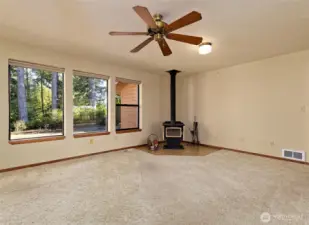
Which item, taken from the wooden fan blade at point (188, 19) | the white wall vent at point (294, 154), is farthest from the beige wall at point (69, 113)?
the white wall vent at point (294, 154)

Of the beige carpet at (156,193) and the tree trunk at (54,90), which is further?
the tree trunk at (54,90)

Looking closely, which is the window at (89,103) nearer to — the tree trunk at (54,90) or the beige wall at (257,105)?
the tree trunk at (54,90)

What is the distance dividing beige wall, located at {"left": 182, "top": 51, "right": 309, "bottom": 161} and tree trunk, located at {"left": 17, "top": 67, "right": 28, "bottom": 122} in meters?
4.61

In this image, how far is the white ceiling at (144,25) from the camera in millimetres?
2213

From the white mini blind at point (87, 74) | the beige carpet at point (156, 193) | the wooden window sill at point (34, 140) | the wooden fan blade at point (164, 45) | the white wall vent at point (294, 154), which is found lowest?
the beige carpet at point (156, 193)

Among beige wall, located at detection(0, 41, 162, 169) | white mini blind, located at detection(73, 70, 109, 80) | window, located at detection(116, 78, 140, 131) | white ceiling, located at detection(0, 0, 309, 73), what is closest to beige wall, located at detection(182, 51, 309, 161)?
white ceiling, located at detection(0, 0, 309, 73)

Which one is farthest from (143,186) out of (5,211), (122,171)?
(5,211)

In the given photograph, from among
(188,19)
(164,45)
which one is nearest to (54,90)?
(164,45)

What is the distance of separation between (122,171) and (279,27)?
344cm

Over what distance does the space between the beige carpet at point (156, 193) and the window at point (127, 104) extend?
67.3 inches

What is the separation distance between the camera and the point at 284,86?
4137 mm

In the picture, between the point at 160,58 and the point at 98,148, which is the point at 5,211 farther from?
the point at 160,58

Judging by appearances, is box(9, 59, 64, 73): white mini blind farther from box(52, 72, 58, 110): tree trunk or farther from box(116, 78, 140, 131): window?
box(116, 78, 140, 131): window

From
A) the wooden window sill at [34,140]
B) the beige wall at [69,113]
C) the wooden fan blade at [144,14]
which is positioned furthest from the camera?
the wooden window sill at [34,140]
